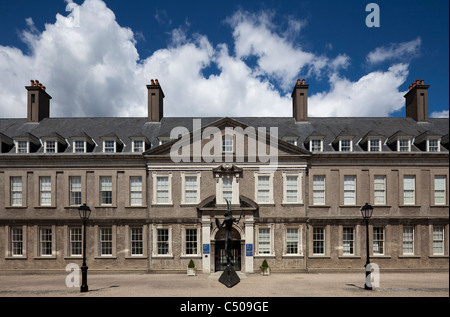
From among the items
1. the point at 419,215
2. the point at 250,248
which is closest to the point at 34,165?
the point at 250,248

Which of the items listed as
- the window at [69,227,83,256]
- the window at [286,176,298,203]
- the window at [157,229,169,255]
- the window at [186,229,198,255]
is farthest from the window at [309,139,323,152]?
the window at [69,227,83,256]

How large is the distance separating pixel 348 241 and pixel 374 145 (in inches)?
344

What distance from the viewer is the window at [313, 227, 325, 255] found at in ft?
87.9

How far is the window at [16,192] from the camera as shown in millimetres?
27156

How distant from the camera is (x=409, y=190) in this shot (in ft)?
89.4

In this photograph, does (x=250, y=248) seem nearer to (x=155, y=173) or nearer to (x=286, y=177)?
(x=286, y=177)

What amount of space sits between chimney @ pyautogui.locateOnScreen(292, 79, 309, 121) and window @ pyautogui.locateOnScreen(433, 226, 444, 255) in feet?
49.2

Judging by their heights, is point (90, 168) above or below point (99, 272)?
above

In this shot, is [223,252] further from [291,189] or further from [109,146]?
[109,146]

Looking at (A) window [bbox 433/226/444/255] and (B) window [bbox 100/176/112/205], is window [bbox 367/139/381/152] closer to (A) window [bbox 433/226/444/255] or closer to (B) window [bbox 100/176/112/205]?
(A) window [bbox 433/226/444/255]

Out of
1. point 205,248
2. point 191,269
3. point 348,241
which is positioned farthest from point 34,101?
point 348,241

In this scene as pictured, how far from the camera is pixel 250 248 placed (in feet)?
84.4

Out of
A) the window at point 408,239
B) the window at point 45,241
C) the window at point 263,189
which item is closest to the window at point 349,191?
the window at point 408,239

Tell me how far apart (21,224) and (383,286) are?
1103 inches
